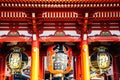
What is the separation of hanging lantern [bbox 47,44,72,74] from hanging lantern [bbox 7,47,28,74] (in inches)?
46.3

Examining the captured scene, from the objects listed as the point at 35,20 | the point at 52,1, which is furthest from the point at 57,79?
the point at 52,1

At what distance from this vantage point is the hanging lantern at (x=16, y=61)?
1257 centimetres

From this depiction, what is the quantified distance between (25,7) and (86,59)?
3.09 m

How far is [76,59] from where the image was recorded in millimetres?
13336

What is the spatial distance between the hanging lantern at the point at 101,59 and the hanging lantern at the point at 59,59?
1177 mm

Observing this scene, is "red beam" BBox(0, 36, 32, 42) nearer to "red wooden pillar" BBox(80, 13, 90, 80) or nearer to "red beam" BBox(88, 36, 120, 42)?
"red wooden pillar" BBox(80, 13, 90, 80)

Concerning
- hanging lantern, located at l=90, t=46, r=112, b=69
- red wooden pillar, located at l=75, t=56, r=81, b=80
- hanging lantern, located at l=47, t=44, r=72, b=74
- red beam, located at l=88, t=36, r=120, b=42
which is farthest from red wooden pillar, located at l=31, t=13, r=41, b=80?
hanging lantern, located at l=90, t=46, r=112, b=69

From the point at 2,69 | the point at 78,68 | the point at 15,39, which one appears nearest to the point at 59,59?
the point at 78,68

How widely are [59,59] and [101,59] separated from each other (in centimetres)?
184

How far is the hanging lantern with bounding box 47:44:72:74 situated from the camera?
39.5 ft

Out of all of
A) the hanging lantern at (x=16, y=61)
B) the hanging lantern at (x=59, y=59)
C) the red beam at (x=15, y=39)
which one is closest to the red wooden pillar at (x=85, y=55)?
the hanging lantern at (x=59, y=59)

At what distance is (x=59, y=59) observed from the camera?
12.1 m

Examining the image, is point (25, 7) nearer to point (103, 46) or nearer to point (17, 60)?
point (17, 60)

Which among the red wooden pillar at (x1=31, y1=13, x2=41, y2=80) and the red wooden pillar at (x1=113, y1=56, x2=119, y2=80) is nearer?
the red wooden pillar at (x1=31, y1=13, x2=41, y2=80)
